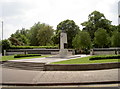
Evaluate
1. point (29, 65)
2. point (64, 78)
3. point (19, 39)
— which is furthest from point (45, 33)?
point (64, 78)

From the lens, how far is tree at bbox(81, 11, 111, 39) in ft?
172

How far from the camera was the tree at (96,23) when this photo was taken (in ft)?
172

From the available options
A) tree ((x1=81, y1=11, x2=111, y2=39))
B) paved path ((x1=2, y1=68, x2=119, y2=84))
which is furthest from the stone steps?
tree ((x1=81, y1=11, x2=111, y2=39))

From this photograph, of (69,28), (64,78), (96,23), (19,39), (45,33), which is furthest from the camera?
(19,39)

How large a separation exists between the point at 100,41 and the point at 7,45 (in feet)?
74.9

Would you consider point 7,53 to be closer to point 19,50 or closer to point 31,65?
point 19,50

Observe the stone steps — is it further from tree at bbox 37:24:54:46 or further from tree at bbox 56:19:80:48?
tree at bbox 37:24:54:46

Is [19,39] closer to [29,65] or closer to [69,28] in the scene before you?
[69,28]

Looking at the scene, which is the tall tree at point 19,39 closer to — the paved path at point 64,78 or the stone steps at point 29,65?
the stone steps at point 29,65

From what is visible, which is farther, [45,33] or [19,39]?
[19,39]

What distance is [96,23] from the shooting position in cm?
5291

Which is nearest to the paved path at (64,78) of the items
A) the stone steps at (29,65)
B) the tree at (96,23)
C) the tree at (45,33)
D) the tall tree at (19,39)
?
the stone steps at (29,65)

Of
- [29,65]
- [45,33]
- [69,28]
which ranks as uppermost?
[69,28]

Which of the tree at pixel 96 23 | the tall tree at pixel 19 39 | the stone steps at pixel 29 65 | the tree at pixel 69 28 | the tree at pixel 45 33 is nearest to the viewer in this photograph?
the stone steps at pixel 29 65
